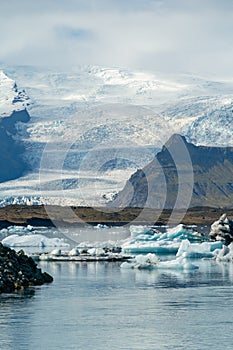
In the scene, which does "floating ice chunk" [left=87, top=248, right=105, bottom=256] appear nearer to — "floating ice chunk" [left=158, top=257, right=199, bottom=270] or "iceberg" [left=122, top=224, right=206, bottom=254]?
"iceberg" [left=122, top=224, right=206, bottom=254]

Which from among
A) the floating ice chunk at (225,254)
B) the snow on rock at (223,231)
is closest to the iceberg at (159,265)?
the floating ice chunk at (225,254)

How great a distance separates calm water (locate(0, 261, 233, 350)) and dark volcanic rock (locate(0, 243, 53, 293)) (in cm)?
99

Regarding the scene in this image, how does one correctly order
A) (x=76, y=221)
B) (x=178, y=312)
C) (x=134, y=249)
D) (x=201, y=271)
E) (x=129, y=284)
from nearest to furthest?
(x=178, y=312)
(x=129, y=284)
(x=201, y=271)
(x=134, y=249)
(x=76, y=221)

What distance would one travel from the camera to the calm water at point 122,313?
121ft

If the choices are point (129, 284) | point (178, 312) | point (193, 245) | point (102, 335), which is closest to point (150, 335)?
point (102, 335)

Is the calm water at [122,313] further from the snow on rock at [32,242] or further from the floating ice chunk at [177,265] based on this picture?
the snow on rock at [32,242]

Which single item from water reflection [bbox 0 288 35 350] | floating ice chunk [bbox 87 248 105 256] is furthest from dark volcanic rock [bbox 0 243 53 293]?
floating ice chunk [bbox 87 248 105 256]

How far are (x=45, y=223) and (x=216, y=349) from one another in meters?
151

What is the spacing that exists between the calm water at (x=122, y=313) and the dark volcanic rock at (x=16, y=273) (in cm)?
99

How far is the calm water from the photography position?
37.0 meters

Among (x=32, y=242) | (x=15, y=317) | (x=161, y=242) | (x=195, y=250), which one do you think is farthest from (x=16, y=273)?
(x=32, y=242)

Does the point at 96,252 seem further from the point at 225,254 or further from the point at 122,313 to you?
the point at 122,313

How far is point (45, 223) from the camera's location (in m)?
185

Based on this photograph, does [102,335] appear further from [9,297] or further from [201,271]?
[201,271]
